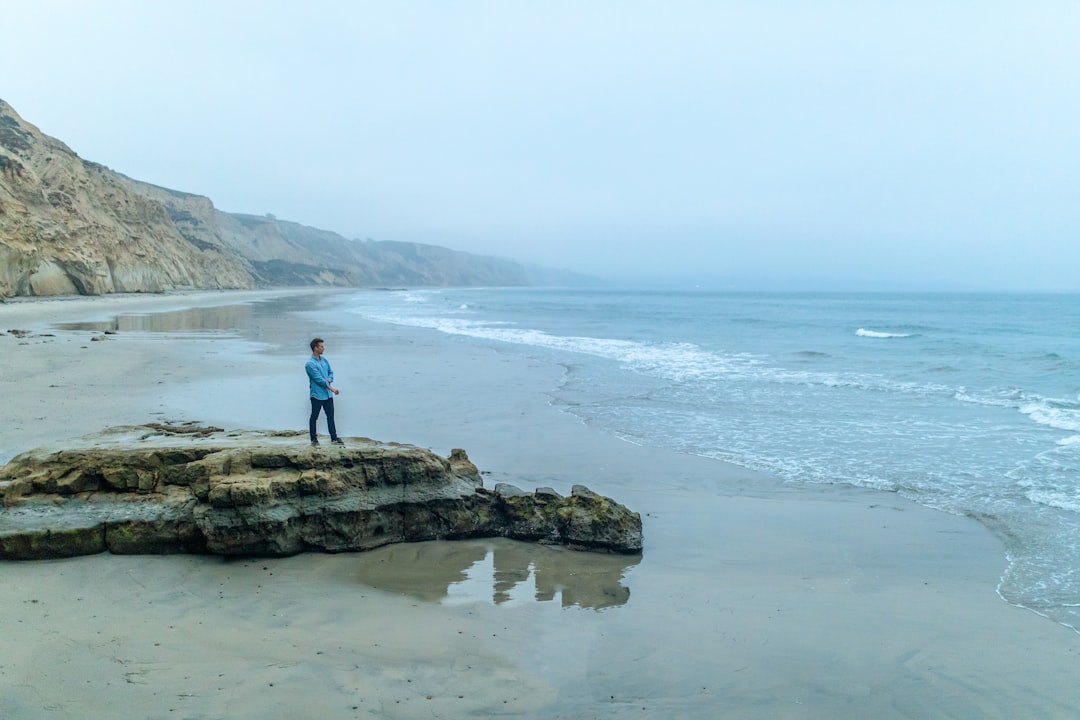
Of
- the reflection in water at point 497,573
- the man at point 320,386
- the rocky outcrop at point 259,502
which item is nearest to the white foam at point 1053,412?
the rocky outcrop at point 259,502

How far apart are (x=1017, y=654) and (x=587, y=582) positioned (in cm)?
322

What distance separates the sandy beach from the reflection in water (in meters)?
0.02

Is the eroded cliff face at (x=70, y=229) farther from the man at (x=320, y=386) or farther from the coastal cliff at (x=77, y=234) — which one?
the man at (x=320, y=386)

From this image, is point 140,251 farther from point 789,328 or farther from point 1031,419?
point 1031,419

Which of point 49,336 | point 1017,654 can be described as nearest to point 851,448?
point 1017,654

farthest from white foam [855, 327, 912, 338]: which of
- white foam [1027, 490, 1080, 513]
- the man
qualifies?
the man

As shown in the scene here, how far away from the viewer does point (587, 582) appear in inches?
238

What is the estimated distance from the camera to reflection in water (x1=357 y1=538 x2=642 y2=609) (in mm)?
5703

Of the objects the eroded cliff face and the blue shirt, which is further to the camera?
the eroded cliff face

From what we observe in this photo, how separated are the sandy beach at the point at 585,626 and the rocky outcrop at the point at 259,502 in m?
0.18

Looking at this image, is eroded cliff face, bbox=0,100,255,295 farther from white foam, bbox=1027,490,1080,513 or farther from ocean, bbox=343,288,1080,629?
white foam, bbox=1027,490,1080,513

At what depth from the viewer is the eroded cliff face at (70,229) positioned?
112 feet

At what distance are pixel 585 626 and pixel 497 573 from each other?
120 centimetres

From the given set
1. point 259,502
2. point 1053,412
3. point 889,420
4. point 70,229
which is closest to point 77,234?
point 70,229
